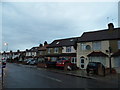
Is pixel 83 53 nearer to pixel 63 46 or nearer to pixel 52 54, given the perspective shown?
pixel 63 46

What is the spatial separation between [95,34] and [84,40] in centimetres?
293

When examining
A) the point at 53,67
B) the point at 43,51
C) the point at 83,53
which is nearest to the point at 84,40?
the point at 83,53

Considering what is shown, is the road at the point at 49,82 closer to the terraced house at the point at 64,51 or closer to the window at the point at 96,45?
the window at the point at 96,45

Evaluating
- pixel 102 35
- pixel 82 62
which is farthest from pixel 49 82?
pixel 102 35

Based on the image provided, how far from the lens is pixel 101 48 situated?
92.7 feet

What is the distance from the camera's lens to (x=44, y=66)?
34.3 meters

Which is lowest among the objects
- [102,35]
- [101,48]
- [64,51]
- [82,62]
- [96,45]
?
[82,62]

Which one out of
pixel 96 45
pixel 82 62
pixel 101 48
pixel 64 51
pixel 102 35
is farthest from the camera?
pixel 64 51

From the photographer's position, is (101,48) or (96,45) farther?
(96,45)

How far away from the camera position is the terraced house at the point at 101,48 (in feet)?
86.9

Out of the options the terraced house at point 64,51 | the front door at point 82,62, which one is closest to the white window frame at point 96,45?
the front door at point 82,62

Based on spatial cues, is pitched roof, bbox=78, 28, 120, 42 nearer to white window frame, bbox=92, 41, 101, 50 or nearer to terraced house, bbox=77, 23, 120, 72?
terraced house, bbox=77, 23, 120, 72

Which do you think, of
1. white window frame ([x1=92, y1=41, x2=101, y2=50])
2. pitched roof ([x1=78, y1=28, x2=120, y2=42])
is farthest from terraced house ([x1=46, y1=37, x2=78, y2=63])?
white window frame ([x1=92, y1=41, x2=101, y2=50])

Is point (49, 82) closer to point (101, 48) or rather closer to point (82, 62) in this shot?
point (101, 48)
